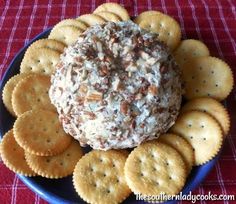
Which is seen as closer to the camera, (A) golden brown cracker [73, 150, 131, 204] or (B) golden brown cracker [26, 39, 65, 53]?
(A) golden brown cracker [73, 150, 131, 204]

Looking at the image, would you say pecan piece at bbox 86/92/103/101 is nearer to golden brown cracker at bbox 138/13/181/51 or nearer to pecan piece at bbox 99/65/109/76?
pecan piece at bbox 99/65/109/76

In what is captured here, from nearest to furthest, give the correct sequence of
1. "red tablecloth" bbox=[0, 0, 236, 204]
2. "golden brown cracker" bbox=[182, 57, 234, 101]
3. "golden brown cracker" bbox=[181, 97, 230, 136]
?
"golden brown cracker" bbox=[181, 97, 230, 136] < "golden brown cracker" bbox=[182, 57, 234, 101] < "red tablecloth" bbox=[0, 0, 236, 204]

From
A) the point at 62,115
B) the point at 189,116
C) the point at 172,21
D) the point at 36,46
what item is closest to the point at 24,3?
the point at 36,46

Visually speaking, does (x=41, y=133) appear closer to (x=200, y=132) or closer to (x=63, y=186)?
(x=63, y=186)

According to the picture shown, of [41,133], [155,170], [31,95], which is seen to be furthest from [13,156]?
[155,170]

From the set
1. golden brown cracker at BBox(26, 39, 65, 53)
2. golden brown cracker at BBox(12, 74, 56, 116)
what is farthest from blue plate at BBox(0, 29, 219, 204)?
golden brown cracker at BBox(26, 39, 65, 53)

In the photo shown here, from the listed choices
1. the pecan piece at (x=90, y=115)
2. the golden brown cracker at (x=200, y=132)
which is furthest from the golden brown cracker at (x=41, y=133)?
the golden brown cracker at (x=200, y=132)

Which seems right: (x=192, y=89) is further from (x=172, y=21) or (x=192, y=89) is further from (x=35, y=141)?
(x=35, y=141)
